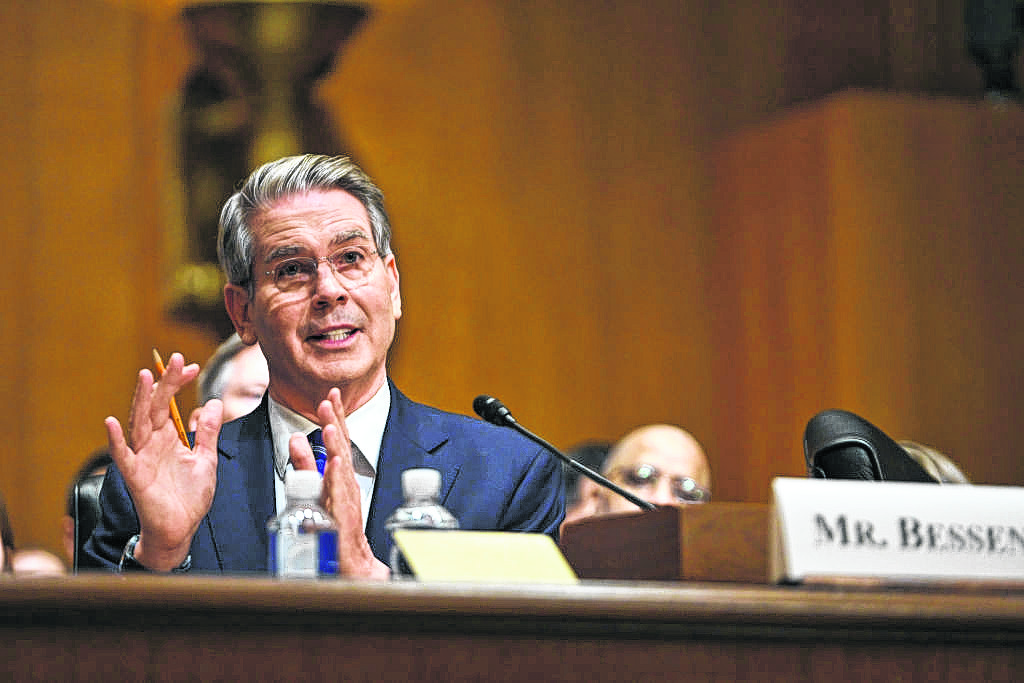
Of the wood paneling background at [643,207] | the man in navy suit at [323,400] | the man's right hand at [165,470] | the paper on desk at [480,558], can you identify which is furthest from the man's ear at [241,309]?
the wood paneling background at [643,207]

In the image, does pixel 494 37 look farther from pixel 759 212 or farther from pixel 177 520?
pixel 177 520

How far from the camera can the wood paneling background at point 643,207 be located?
14.6 feet

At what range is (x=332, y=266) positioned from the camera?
6.75ft

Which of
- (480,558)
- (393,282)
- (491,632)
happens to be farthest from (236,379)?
(491,632)

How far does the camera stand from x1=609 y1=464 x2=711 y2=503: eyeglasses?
3.70 m

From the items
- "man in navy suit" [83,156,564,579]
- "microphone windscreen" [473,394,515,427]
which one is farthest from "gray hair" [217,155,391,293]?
Result: "microphone windscreen" [473,394,515,427]

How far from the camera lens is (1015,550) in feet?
4.98

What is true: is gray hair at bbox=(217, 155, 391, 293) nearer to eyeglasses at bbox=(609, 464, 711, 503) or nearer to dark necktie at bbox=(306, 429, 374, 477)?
dark necktie at bbox=(306, 429, 374, 477)

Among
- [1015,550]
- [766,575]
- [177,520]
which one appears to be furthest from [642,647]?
[177,520]

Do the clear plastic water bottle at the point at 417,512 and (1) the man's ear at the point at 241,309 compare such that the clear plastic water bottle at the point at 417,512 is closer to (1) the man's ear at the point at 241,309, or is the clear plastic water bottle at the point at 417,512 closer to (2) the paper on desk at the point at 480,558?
(2) the paper on desk at the point at 480,558

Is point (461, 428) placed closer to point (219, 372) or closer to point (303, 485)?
point (303, 485)

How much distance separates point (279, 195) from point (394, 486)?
382mm

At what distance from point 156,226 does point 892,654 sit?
3.30 m

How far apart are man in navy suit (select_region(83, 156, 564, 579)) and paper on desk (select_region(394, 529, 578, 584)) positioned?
1.41 feet
